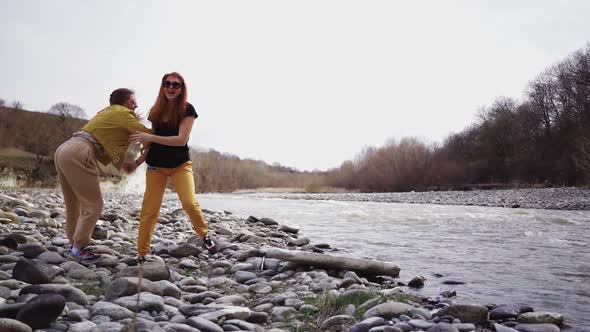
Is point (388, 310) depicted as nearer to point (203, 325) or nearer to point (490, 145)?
point (203, 325)

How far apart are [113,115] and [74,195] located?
3.60 ft

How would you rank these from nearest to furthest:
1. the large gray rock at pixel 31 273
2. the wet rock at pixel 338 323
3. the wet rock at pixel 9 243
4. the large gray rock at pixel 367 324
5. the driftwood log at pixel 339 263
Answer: the large gray rock at pixel 367 324 → the wet rock at pixel 338 323 → the large gray rock at pixel 31 273 → the wet rock at pixel 9 243 → the driftwood log at pixel 339 263

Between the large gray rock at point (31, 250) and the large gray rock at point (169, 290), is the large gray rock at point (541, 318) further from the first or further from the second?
the large gray rock at point (31, 250)

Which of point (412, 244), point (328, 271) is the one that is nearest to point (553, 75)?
point (412, 244)

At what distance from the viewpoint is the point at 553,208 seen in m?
18.9

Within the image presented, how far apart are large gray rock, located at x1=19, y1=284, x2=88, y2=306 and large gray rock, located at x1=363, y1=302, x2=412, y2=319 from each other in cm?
206

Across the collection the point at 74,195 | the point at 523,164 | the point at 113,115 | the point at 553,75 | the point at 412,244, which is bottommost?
the point at 412,244

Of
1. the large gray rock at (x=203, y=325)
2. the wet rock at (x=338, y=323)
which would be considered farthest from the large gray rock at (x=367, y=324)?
the large gray rock at (x=203, y=325)

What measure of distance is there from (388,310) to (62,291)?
2395mm

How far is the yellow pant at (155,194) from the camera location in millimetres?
4363

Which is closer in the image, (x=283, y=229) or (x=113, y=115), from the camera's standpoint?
(x=113, y=115)

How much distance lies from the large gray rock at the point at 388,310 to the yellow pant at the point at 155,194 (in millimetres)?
2499

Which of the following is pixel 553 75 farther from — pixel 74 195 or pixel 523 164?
pixel 74 195

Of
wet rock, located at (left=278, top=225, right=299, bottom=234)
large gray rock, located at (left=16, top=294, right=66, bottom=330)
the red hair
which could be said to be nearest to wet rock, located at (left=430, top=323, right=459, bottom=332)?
large gray rock, located at (left=16, top=294, right=66, bottom=330)
